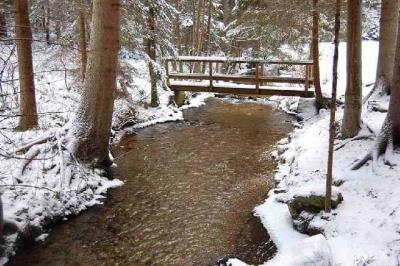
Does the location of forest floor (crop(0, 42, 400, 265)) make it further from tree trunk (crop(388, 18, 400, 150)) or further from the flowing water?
tree trunk (crop(388, 18, 400, 150))

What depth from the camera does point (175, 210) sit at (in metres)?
7.59

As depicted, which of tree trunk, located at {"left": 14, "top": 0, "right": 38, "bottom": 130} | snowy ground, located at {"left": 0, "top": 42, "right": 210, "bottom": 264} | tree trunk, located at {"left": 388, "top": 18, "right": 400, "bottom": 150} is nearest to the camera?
snowy ground, located at {"left": 0, "top": 42, "right": 210, "bottom": 264}

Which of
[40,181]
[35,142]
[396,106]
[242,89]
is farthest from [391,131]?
[242,89]

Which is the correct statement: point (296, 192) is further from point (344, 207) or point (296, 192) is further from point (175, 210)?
point (175, 210)

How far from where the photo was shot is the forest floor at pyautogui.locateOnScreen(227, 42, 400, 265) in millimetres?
5152

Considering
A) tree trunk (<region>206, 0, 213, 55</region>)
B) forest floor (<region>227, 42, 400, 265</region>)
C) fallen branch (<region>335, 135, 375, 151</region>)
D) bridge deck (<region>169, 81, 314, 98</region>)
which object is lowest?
forest floor (<region>227, 42, 400, 265</region>)

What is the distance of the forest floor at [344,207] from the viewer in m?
5.15

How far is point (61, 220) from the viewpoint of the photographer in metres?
7.02

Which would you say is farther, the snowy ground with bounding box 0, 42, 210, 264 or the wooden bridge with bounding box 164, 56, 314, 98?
the wooden bridge with bounding box 164, 56, 314, 98

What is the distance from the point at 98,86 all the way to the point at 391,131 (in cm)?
548

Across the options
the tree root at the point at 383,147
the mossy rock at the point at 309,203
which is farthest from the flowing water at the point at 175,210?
the tree root at the point at 383,147

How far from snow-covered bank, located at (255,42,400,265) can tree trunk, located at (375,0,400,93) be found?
28.7 inches

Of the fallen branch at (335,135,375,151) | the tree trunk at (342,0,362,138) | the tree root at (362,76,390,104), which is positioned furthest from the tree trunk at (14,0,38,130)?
the tree root at (362,76,390,104)

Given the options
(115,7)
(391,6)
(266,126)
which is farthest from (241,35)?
(115,7)
